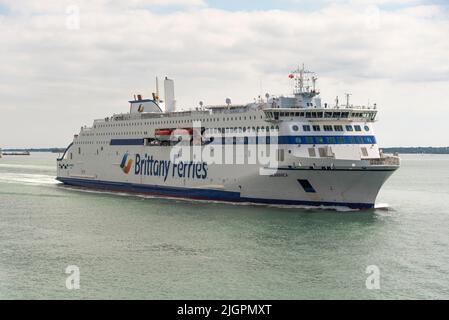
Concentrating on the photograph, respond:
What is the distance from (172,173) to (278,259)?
62.0 ft

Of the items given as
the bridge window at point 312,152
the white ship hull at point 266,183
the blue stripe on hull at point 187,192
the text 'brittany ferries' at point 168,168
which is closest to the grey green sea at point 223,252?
the blue stripe on hull at point 187,192

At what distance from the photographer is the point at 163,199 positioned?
36844mm

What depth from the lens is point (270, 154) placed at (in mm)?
30047

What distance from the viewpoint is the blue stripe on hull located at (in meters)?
29.1

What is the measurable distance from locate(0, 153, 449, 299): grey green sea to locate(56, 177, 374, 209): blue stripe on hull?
47 centimetres

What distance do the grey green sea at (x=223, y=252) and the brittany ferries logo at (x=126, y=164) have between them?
9.04 m

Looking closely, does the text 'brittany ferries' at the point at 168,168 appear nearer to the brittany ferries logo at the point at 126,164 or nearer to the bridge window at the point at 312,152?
the brittany ferries logo at the point at 126,164

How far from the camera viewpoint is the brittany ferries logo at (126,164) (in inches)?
1622

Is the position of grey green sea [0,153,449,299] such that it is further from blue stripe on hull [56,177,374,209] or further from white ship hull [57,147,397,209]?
white ship hull [57,147,397,209]

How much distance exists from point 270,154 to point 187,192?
A: 7785 millimetres

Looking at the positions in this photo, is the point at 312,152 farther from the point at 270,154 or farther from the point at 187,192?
the point at 187,192
